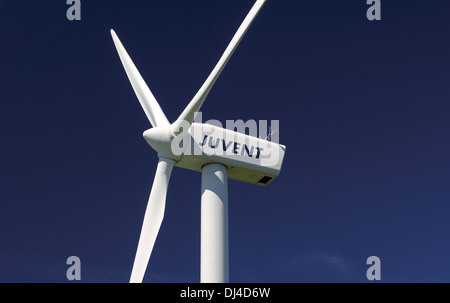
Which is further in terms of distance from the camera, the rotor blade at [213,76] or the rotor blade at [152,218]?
the rotor blade at [213,76]

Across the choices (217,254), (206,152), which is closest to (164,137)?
(206,152)

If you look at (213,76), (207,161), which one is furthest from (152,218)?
(213,76)

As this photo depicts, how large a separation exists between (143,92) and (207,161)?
368 cm

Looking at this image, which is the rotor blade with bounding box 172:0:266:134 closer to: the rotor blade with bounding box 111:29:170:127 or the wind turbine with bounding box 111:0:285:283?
the wind turbine with bounding box 111:0:285:283

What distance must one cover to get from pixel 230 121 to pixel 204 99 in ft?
6.11

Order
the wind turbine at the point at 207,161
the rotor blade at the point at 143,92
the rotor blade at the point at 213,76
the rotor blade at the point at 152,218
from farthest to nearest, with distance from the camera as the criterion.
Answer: the rotor blade at the point at 143,92 < the rotor blade at the point at 213,76 < the wind turbine at the point at 207,161 < the rotor blade at the point at 152,218

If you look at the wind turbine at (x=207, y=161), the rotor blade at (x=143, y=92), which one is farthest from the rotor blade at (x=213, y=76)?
the rotor blade at (x=143, y=92)

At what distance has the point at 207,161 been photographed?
17.9 metres

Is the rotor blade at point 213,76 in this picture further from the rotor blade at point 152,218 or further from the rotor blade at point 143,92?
the rotor blade at point 152,218

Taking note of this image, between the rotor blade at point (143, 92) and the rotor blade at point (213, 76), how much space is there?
3.62ft

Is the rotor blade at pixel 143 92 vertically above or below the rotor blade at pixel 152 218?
above

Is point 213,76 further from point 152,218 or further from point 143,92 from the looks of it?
point 152,218

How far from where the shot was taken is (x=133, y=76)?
19.5 m

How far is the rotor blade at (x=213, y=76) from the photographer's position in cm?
1683
